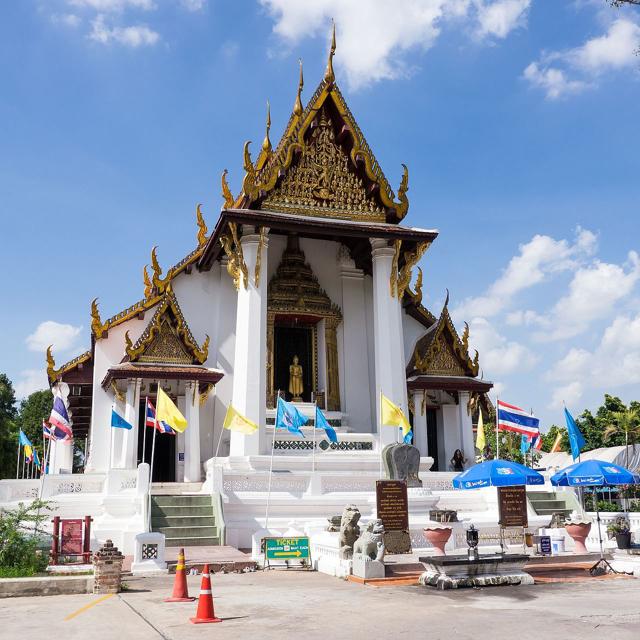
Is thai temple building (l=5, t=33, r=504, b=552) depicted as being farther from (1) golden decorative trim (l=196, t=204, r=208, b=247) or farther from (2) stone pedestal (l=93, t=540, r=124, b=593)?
(2) stone pedestal (l=93, t=540, r=124, b=593)

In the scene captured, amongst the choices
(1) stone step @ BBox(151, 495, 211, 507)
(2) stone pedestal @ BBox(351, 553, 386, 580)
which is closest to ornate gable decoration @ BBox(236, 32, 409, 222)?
(1) stone step @ BBox(151, 495, 211, 507)

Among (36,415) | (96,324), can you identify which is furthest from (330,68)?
(36,415)

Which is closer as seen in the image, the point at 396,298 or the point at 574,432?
the point at 574,432

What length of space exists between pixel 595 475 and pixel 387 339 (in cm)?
817

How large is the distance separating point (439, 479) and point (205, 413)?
22.4ft

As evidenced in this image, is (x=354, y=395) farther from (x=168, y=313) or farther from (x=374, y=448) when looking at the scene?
(x=168, y=313)

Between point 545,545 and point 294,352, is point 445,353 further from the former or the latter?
point 545,545

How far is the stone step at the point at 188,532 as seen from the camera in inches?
563

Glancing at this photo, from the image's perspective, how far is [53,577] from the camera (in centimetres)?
963

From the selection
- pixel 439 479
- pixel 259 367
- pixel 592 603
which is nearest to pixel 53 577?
pixel 592 603

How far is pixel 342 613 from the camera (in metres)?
7.68

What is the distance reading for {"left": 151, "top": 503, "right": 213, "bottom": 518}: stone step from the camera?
1504 centimetres

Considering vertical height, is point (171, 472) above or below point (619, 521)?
above

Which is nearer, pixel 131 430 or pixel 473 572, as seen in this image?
pixel 473 572
